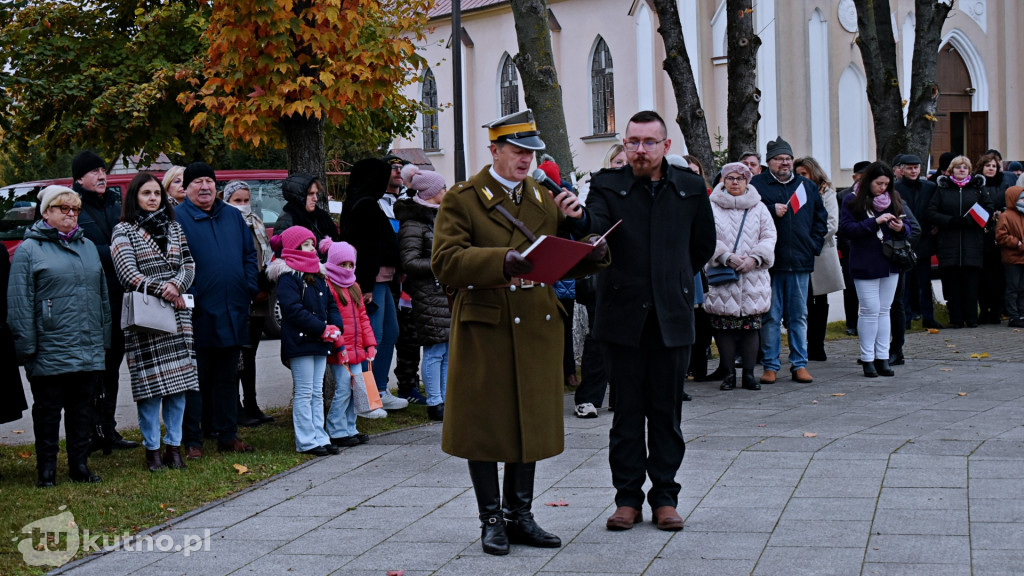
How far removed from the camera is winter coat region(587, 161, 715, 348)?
605 cm

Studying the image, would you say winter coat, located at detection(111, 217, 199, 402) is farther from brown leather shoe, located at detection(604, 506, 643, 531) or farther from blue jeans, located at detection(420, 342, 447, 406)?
brown leather shoe, located at detection(604, 506, 643, 531)

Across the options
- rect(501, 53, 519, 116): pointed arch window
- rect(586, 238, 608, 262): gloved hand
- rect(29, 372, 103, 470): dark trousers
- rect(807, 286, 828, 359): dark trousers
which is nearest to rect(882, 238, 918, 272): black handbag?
rect(807, 286, 828, 359): dark trousers

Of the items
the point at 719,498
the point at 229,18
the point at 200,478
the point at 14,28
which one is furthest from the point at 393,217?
the point at 14,28

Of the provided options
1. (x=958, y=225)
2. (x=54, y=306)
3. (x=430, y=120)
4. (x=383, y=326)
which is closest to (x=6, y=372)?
(x=54, y=306)

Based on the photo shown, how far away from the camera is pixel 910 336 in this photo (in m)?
14.3

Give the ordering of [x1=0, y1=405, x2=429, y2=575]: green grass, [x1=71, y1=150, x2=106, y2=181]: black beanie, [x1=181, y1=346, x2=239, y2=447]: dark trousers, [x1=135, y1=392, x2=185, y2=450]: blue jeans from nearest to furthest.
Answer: [x1=0, y1=405, x2=429, y2=575]: green grass
[x1=135, y1=392, x2=185, y2=450]: blue jeans
[x1=181, y1=346, x2=239, y2=447]: dark trousers
[x1=71, y1=150, x2=106, y2=181]: black beanie

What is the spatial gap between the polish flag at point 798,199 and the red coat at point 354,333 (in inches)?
165

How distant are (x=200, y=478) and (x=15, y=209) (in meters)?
9.54

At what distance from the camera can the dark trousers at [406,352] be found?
10500 mm

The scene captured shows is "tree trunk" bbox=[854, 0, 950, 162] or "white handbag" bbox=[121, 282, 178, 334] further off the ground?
"tree trunk" bbox=[854, 0, 950, 162]

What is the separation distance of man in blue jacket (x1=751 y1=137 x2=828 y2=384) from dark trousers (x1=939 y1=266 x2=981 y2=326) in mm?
4819

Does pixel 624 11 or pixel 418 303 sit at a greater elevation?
pixel 624 11

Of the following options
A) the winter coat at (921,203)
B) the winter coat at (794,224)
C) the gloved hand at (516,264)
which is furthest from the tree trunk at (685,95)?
the gloved hand at (516,264)

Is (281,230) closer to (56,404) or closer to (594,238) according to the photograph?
(56,404)
